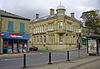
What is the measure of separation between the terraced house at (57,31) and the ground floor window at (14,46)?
49.3 feet

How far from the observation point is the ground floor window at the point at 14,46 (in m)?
24.4

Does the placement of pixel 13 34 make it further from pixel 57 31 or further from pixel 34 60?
pixel 57 31

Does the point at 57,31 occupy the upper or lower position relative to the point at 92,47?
upper

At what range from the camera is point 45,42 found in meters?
45.9

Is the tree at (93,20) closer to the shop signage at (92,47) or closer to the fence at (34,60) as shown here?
the shop signage at (92,47)

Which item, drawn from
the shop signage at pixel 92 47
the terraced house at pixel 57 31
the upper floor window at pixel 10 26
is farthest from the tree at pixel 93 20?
the upper floor window at pixel 10 26

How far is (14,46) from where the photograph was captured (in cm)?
2572

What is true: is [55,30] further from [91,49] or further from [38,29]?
[91,49]

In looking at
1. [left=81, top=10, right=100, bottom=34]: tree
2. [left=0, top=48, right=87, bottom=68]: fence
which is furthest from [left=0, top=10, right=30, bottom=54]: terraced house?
[left=81, top=10, right=100, bottom=34]: tree

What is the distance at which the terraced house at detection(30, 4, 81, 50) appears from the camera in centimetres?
4100

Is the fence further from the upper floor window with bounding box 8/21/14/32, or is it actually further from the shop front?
the upper floor window with bounding box 8/21/14/32

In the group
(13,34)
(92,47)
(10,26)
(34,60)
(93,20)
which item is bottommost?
(34,60)

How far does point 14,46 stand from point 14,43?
21.4 inches

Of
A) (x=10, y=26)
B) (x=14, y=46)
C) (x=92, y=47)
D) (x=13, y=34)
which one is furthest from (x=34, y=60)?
(x=10, y=26)
